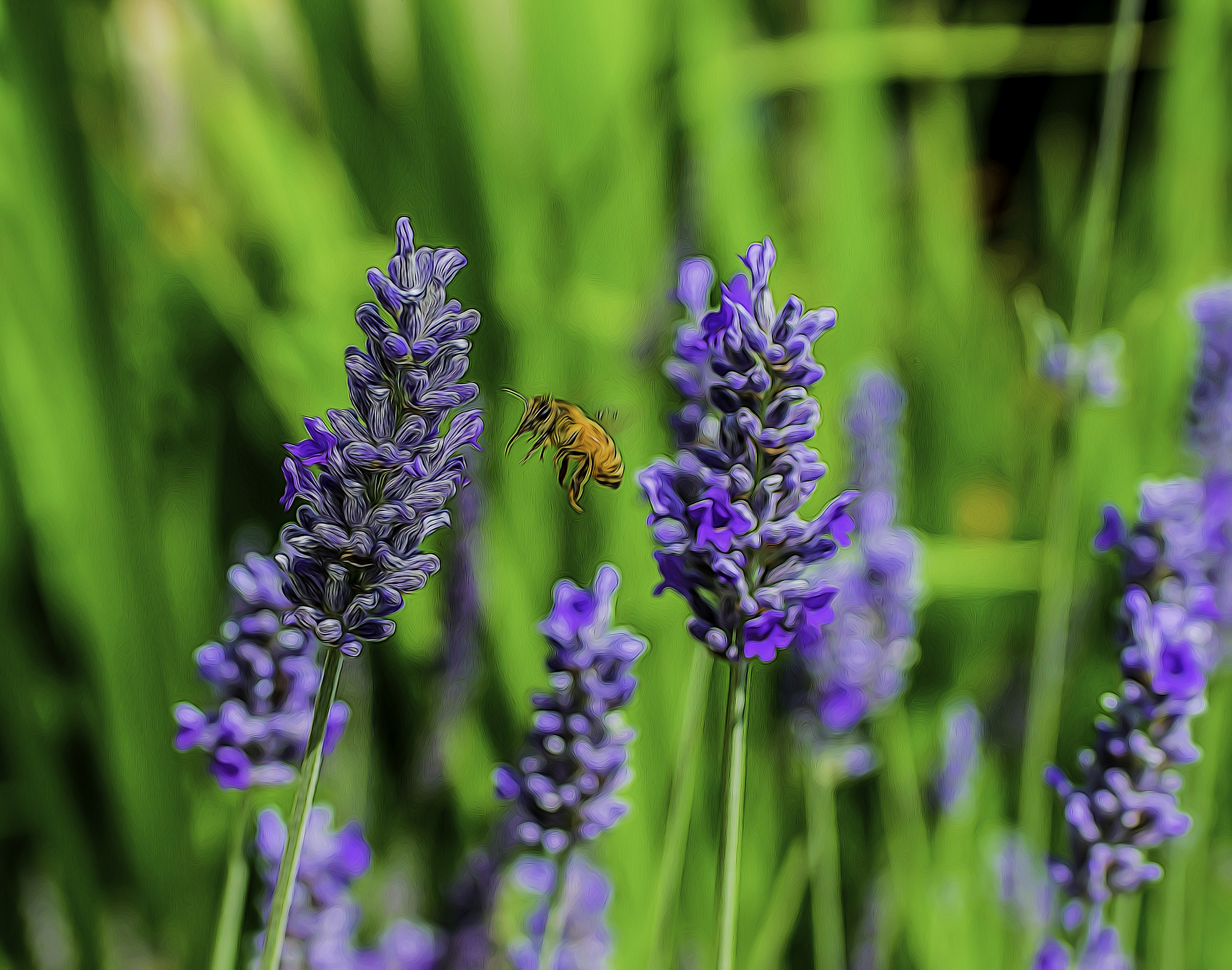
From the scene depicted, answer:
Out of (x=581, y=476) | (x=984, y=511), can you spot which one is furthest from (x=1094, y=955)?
(x=984, y=511)

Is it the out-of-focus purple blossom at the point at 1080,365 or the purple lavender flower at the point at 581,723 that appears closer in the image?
the purple lavender flower at the point at 581,723

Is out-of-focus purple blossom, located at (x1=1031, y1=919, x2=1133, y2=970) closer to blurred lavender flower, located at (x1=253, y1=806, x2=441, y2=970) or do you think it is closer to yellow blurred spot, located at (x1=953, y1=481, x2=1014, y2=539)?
blurred lavender flower, located at (x1=253, y1=806, x2=441, y2=970)

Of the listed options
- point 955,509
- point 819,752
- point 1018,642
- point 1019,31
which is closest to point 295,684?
point 819,752

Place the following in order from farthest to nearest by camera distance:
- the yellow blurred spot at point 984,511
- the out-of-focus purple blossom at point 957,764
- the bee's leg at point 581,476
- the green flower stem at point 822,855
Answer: the yellow blurred spot at point 984,511 < the out-of-focus purple blossom at point 957,764 < the green flower stem at point 822,855 < the bee's leg at point 581,476

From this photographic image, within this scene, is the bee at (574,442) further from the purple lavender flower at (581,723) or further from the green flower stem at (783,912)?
the green flower stem at (783,912)

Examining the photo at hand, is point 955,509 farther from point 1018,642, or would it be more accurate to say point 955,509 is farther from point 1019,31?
point 1019,31

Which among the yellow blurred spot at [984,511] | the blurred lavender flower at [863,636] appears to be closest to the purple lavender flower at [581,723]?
the blurred lavender flower at [863,636]
